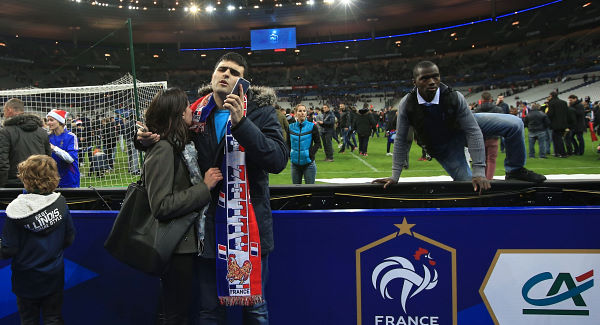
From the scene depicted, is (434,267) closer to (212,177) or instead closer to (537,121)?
(212,177)

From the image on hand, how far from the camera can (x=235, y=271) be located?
1.89 metres

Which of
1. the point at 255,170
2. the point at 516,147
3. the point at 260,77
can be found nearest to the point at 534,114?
the point at 516,147

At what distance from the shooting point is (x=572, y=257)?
7.59 ft

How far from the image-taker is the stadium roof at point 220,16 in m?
33.4

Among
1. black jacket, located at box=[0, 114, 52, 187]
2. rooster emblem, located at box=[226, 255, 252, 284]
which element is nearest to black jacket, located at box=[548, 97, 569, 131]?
rooster emblem, located at box=[226, 255, 252, 284]

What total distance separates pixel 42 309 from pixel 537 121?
1274 cm

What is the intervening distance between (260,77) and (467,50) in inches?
1071

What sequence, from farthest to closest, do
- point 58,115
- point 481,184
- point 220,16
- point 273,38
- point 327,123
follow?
point 273,38 → point 220,16 → point 327,123 → point 58,115 → point 481,184

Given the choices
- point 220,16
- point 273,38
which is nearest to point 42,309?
point 220,16

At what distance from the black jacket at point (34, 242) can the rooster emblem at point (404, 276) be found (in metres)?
2.08

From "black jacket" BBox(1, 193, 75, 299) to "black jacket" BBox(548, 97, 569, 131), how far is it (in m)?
13.0

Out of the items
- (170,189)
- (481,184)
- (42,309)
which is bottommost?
(42,309)

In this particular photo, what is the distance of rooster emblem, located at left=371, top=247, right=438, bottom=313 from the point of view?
241cm

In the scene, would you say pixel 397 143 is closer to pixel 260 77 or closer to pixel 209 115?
pixel 209 115
